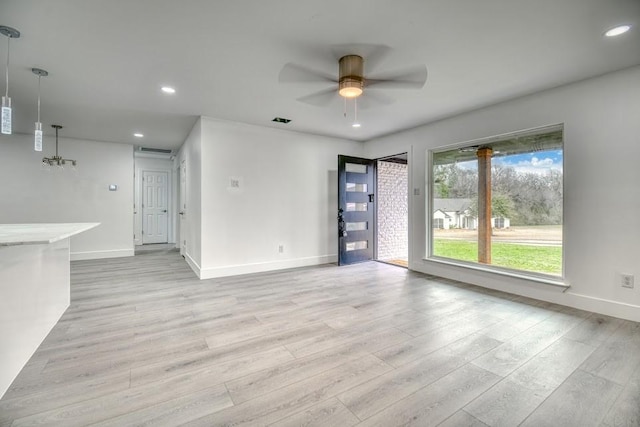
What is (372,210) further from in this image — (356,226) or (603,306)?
(603,306)

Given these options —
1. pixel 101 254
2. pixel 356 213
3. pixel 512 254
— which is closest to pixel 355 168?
pixel 356 213

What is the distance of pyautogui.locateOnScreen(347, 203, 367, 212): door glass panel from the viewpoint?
5.45 meters

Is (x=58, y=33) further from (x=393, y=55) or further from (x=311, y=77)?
(x=393, y=55)

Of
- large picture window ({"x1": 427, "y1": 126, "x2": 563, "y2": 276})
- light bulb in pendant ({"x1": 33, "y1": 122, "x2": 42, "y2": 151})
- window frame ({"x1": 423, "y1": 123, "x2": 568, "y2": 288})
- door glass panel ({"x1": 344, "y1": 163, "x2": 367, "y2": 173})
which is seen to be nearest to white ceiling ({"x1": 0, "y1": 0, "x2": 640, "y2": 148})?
window frame ({"x1": 423, "y1": 123, "x2": 568, "y2": 288})

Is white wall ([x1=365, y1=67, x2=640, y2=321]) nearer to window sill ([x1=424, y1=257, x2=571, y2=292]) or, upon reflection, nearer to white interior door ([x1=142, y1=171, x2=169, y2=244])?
window sill ([x1=424, y1=257, x2=571, y2=292])

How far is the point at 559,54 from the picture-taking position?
2.49 meters

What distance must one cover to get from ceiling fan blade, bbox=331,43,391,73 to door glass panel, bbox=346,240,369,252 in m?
3.49

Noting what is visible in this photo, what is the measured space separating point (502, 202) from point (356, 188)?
2.50 metres

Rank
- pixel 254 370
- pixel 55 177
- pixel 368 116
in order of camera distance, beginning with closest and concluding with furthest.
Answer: pixel 254 370, pixel 368 116, pixel 55 177

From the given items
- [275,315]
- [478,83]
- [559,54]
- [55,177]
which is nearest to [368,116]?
[478,83]

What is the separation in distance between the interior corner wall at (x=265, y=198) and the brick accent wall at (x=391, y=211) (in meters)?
1.06

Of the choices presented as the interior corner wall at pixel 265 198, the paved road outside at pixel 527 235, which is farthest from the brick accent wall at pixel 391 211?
the paved road outside at pixel 527 235

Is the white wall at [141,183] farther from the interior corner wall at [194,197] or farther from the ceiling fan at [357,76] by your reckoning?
the ceiling fan at [357,76]

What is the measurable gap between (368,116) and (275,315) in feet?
9.99
